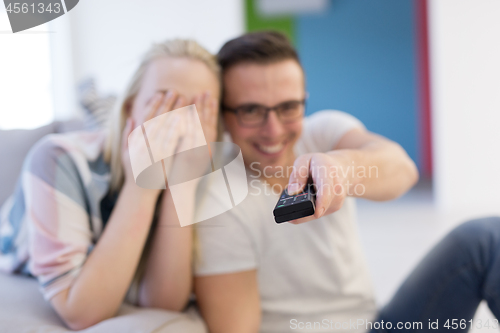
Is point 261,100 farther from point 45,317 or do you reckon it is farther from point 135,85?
point 45,317

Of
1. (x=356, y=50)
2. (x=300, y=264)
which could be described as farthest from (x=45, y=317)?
(x=356, y=50)

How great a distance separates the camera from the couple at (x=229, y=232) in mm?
501

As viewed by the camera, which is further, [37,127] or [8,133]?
[37,127]

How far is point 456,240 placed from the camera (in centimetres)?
64

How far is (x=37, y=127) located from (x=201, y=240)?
0.46m

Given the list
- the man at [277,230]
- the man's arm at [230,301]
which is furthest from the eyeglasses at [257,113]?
the man's arm at [230,301]

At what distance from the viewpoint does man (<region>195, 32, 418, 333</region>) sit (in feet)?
1.71

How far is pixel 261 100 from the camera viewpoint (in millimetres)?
530

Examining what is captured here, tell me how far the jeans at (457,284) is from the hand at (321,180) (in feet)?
1.16

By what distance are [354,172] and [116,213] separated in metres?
0.33

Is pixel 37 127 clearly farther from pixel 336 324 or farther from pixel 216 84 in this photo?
pixel 336 324

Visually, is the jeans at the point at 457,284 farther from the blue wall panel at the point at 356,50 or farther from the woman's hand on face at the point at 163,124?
the blue wall panel at the point at 356,50

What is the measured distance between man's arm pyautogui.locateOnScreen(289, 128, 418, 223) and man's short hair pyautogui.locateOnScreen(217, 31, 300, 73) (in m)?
0.17

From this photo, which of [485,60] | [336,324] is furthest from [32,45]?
[485,60]
